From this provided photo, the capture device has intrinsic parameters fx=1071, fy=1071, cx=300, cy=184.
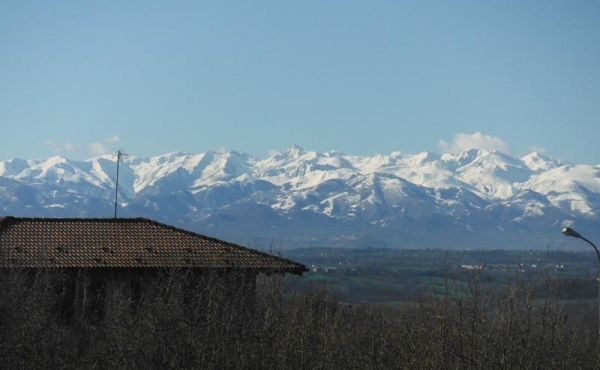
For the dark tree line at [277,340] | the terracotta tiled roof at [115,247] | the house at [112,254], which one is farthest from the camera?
the terracotta tiled roof at [115,247]

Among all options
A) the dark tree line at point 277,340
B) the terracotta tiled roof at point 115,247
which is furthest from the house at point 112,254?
the dark tree line at point 277,340

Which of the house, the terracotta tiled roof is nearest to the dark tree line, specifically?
the house

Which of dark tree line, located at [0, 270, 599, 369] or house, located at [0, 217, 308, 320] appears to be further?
house, located at [0, 217, 308, 320]

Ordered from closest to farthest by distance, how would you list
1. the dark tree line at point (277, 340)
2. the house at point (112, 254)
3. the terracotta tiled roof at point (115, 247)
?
the dark tree line at point (277, 340), the house at point (112, 254), the terracotta tiled roof at point (115, 247)

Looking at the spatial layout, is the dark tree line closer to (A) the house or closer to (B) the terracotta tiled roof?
(A) the house

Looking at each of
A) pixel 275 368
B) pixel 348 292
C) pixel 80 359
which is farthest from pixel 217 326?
pixel 348 292

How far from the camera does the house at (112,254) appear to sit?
36812 millimetres

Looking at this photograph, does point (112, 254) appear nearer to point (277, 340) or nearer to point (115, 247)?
point (115, 247)

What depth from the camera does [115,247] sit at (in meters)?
39.1

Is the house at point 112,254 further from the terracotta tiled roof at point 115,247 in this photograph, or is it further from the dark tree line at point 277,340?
the dark tree line at point 277,340

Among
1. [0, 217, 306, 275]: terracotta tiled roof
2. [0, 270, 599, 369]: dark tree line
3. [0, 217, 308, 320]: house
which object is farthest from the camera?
[0, 217, 306, 275]: terracotta tiled roof

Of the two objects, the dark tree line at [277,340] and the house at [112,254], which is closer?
the dark tree line at [277,340]

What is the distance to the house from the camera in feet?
121

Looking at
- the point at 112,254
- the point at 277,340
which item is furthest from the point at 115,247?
the point at 277,340
